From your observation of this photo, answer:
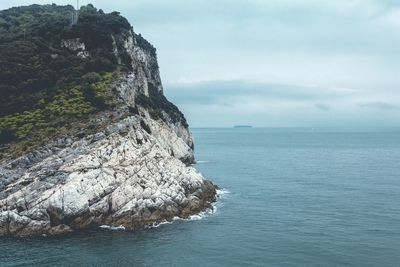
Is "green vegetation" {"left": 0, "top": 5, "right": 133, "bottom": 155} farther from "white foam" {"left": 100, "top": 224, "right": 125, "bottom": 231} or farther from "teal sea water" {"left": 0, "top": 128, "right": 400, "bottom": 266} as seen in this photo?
"teal sea water" {"left": 0, "top": 128, "right": 400, "bottom": 266}

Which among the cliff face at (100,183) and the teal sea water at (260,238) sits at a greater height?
the cliff face at (100,183)

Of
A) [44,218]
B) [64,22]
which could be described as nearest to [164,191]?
[44,218]

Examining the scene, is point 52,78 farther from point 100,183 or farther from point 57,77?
point 100,183

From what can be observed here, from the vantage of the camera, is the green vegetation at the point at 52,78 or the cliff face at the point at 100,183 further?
the green vegetation at the point at 52,78

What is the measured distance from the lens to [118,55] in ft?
336

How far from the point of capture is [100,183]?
62000mm

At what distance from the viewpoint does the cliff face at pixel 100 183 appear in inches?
2330

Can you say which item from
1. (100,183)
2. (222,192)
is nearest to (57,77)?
(100,183)

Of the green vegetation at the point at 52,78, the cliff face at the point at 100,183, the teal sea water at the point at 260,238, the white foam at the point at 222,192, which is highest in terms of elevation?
Result: the green vegetation at the point at 52,78

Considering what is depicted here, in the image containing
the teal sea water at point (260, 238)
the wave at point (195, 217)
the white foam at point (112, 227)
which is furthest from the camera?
the wave at point (195, 217)

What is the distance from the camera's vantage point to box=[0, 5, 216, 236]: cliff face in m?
59.2

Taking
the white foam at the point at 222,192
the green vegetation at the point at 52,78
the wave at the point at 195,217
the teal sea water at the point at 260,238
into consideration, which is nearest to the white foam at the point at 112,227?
the wave at the point at 195,217

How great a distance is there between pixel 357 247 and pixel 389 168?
261 ft

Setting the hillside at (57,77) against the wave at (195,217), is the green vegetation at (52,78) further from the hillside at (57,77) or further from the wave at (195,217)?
the wave at (195,217)
